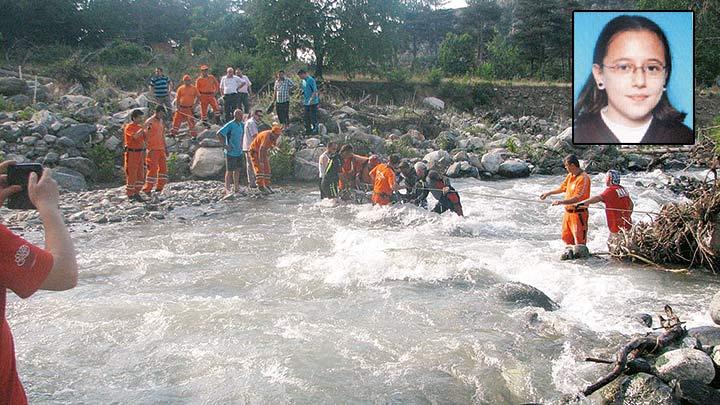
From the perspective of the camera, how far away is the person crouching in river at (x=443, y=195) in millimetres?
9578

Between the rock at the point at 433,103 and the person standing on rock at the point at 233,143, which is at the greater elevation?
the rock at the point at 433,103

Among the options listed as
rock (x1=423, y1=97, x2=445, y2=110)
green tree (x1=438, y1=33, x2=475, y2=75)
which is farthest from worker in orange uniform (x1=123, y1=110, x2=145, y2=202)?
green tree (x1=438, y1=33, x2=475, y2=75)

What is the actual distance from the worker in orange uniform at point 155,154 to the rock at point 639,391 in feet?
28.5

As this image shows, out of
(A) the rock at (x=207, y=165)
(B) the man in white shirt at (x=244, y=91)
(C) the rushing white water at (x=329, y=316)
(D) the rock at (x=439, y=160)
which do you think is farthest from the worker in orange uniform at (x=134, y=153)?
(D) the rock at (x=439, y=160)

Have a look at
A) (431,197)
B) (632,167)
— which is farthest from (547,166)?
(431,197)

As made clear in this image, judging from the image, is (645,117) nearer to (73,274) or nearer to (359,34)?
(73,274)

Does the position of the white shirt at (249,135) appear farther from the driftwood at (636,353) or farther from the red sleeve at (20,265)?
the red sleeve at (20,265)

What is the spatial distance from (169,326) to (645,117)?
4.96m

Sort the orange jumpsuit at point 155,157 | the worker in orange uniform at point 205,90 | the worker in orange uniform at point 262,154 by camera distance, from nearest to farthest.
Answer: the orange jumpsuit at point 155,157
the worker in orange uniform at point 262,154
the worker in orange uniform at point 205,90

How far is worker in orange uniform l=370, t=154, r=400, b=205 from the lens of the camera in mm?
9852

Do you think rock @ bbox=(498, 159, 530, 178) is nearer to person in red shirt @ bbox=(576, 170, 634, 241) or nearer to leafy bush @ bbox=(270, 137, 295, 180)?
leafy bush @ bbox=(270, 137, 295, 180)

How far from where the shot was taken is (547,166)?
636 inches

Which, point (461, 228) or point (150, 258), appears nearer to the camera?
point (150, 258)

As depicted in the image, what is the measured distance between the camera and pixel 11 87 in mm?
15438
